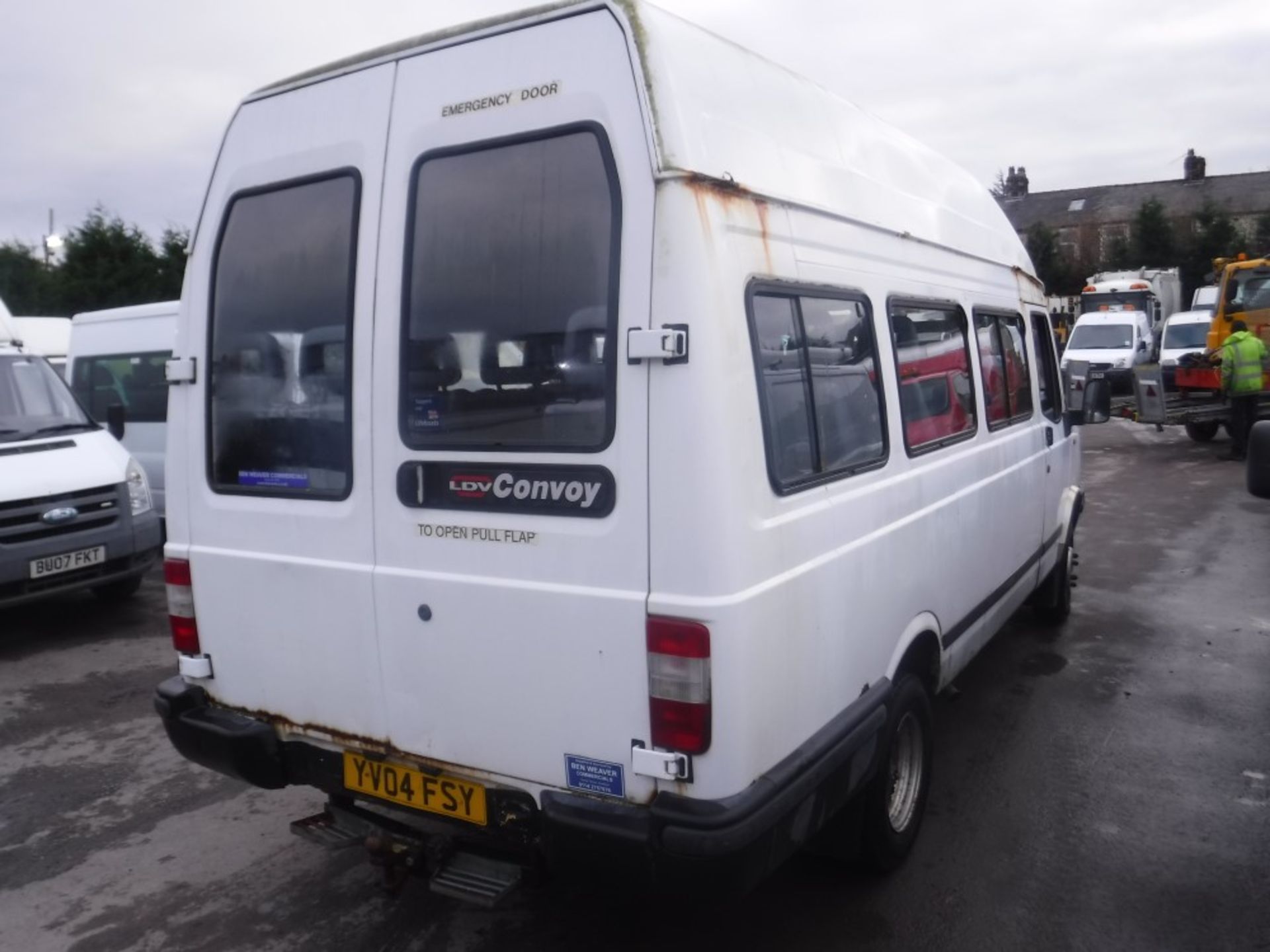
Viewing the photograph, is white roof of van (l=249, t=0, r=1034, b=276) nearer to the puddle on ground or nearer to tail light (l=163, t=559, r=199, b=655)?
tail light (l=163, t=559, r=199, b=655)

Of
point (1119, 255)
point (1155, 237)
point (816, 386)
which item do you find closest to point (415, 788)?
point (816, 386)

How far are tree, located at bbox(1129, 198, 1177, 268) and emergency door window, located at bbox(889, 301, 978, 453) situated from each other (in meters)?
42.4

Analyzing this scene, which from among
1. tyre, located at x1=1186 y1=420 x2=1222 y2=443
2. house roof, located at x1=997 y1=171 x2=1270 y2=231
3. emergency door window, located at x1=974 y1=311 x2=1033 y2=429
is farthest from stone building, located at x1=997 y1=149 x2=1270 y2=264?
emergency door window, located at x1=974 y1=311 x2=1033 y2=429

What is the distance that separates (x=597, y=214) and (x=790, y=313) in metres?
0.65

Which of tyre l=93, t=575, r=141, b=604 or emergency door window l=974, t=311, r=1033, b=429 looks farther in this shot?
tyre l=93, t=575, r=141, b=604

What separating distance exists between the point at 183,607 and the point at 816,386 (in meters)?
2.25

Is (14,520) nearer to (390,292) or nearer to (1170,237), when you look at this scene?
(390,292)

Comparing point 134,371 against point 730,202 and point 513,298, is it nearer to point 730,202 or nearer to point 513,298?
point 513,298

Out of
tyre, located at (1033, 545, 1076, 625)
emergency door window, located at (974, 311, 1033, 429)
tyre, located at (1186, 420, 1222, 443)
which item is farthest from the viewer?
tyre, located at (1186, 420, 1222, 443)

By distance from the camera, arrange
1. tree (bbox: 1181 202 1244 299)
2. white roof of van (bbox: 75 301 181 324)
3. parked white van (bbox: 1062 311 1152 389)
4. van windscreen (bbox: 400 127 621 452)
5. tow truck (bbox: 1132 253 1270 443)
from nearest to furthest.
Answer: van windscreen (bbox: 400 127 621 452) → white roof of van (bbox: 75 301 181 324) → tow truck (bbox: 1132 253 1270 443) → parked white van (bbox: 1062 311 1152 389) → tree (bbox: 1181 202 1244 299)

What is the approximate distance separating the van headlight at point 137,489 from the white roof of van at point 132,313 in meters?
2.67

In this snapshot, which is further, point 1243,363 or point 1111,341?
point 1111,341

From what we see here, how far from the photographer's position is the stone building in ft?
180

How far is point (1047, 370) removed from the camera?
6.13 m
